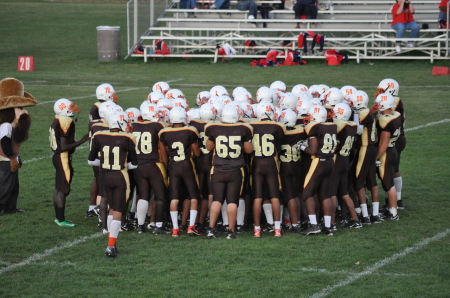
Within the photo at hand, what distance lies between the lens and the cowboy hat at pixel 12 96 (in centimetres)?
978

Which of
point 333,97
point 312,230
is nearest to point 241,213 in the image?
point 312,230

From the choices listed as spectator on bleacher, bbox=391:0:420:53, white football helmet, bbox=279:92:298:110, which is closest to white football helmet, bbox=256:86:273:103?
white football helmet, bbox=279:92:298:110

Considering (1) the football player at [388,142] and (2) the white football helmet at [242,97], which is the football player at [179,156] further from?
(1) the football player at [388,142]

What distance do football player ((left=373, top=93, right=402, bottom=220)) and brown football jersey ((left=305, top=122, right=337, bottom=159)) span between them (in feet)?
3.38

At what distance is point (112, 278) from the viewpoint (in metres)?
7.42

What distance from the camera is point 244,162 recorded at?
8.91 m

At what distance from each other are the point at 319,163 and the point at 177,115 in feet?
5.76

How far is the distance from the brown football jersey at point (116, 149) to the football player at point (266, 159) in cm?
144

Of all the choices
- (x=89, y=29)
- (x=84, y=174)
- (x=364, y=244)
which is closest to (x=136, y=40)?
(x=89, y=29)

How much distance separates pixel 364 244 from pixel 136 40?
20.2 m

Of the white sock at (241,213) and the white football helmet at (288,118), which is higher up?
the white football helmet at (288,118)

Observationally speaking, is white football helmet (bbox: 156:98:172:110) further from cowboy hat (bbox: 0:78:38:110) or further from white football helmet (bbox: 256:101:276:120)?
cowboy hat (bbox: 0:78:38:110)

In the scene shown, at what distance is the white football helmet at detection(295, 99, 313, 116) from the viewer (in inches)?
364

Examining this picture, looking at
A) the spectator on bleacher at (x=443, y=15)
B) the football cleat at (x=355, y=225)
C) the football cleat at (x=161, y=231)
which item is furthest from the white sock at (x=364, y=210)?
the spectator on bleacher at (x=443, y=15)
